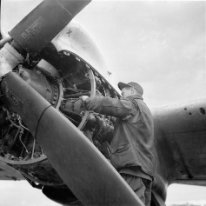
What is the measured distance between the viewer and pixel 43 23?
4.14m

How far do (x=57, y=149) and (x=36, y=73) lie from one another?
1.33m

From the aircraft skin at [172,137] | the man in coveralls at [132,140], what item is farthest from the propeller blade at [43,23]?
the man in coveralls at [132,140]

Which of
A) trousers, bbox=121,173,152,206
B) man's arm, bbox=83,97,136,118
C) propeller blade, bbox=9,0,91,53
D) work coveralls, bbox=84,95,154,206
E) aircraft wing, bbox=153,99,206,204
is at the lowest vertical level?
aircraft wing, bbox=153,99,206,204

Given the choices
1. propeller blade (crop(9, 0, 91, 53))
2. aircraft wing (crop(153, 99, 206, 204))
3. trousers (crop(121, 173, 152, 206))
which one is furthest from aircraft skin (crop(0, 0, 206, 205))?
trousers (crop(121, 173, 152, 206))

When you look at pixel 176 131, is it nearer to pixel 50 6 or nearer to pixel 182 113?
pixel 182 113

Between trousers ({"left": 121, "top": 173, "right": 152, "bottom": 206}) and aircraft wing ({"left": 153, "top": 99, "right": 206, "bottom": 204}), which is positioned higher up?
trousers ({"left": 121, "top": 173, "right": 152, "bottom": 206})

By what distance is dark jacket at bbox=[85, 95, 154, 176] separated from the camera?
13.5ft

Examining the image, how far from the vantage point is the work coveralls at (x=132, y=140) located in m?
4.07

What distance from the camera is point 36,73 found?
4.70 m

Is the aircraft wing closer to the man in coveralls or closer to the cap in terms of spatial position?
the cap

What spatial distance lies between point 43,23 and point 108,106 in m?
1.16

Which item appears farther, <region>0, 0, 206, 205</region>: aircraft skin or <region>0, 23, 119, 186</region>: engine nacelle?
<region>0, 0, 206, 205</region>: aircraft skin

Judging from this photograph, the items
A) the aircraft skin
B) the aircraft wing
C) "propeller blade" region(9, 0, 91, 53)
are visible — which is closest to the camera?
"propeller blade" region(9, 0, 91, 53)

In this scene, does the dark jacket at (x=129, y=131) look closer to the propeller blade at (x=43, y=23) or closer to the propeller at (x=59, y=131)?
the propeller at (x=59, y=131)
